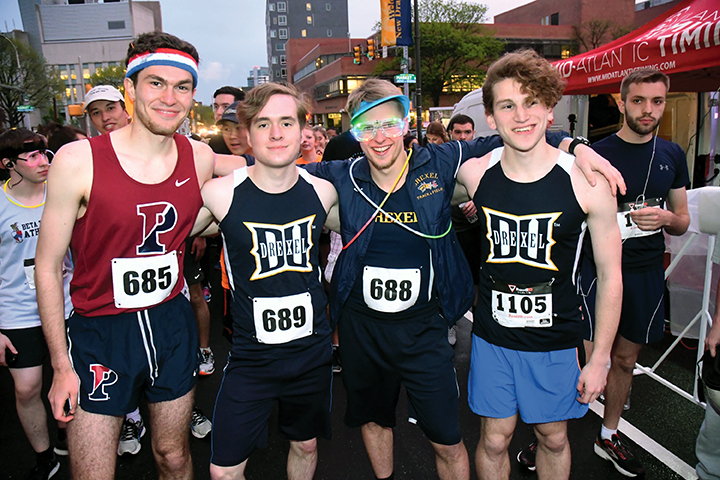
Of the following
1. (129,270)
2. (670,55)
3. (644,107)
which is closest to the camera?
(129,270)

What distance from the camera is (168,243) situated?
239cm

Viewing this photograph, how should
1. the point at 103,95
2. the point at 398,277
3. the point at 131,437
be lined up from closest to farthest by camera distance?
the point at 398,277, the point at 131,437, the point at 103,95

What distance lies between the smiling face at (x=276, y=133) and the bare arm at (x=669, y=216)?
8.12 feet

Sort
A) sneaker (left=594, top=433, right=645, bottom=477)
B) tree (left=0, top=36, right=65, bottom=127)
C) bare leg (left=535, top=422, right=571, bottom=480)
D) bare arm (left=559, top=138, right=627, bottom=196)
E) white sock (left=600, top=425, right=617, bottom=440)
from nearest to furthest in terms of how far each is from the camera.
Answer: bare arm (left=559, top=138, right=627, bottom=196) < bare leg (left=535, top=422, right=571, bottom=480) < sneaker (left=594, top=433, right=645, bottom=477) < white sock (left=600, top=425, right=617, bottom=440) < tree (left=0, top=36, right=65, bottom=127)

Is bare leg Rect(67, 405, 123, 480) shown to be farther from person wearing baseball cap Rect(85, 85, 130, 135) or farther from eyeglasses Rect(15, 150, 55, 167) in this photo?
person wearing baseball cap Rect(85, 85, 130, 135)

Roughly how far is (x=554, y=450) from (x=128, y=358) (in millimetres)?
2362

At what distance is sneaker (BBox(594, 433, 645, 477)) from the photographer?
2.96 meters

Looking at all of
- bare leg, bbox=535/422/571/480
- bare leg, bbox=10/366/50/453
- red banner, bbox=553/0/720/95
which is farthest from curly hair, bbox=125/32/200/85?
red banner, bbox=553/0/720/95

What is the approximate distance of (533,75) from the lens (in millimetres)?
2393

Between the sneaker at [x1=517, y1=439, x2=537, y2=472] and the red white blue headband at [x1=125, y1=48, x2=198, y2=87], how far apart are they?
3342 mm

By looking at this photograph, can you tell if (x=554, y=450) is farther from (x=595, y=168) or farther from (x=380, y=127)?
(x=380, y=127)

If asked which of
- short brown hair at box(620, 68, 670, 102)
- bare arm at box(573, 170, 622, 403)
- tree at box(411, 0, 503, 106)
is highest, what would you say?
tree at box(411, 0, 503, 106)

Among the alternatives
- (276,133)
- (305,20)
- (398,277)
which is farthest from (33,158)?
(305,20)

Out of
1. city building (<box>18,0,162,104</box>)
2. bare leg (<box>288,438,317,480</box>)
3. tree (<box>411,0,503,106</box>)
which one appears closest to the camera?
bare leg (<box>288,438,317,480</box>)
